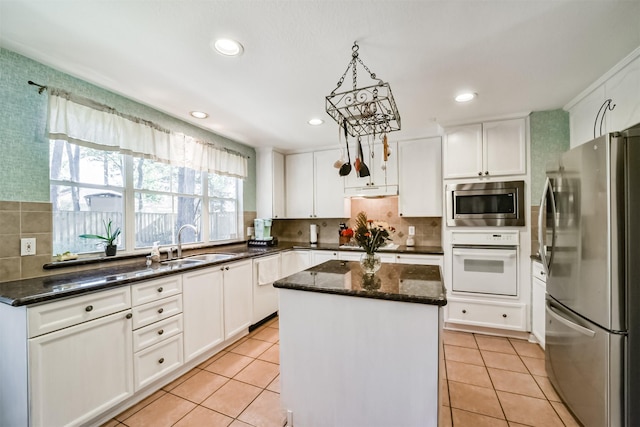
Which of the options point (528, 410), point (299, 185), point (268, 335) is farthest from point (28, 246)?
point (528, 410)

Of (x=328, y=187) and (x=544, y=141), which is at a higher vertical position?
(x=544, y=141)

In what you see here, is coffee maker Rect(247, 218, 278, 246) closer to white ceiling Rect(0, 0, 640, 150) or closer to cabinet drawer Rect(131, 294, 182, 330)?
cabinet drawer Rect(131, 294, 182, 330)

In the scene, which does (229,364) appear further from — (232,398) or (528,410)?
(528,410)

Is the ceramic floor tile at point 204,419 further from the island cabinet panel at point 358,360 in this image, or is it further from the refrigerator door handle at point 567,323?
the refrigerator door handle at point 567,323

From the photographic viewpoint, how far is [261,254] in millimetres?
3146

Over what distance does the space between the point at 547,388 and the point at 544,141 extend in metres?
2.25

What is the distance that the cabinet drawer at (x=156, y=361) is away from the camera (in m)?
1.86

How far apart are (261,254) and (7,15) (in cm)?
251

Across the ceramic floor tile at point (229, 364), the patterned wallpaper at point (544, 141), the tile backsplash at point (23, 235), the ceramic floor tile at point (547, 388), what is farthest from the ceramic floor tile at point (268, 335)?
the patterned wallpaper at point (544, 141)

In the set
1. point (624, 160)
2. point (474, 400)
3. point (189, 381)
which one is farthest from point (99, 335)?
point (624, 160)

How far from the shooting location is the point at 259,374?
221cm

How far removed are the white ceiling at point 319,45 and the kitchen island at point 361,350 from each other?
1.47 metres

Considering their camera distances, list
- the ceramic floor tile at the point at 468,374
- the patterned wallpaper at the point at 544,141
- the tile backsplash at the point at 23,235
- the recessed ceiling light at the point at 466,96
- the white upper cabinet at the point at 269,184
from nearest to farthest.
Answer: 1. the tile backsplash at the point at 23,235
2. the ceramic floor tile at the point at 468,374
3. the recessed ceiling light at the point at 466,96
4. the patterned wallpaper at the point at 544,141
5. the white upper cabinet at the point at 269,184

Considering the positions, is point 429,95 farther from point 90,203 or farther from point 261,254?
point 90,203
